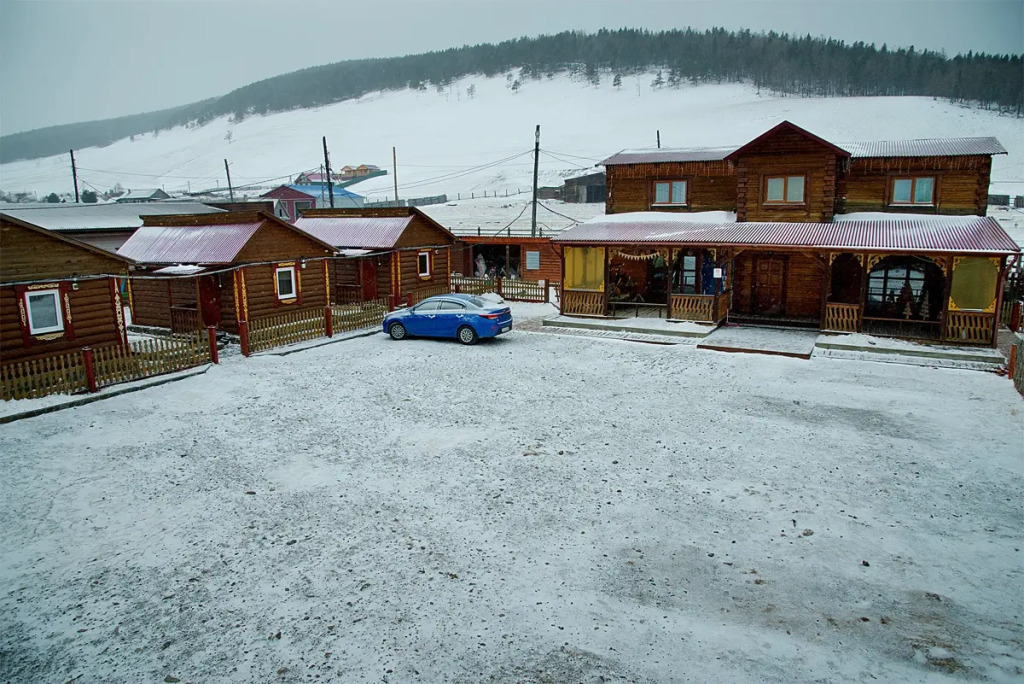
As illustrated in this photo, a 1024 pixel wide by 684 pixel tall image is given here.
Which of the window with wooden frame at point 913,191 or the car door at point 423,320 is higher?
the window with wooden frame at point 913,191

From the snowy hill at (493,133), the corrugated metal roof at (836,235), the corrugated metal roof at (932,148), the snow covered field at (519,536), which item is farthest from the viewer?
the snowy hill at (493,133)

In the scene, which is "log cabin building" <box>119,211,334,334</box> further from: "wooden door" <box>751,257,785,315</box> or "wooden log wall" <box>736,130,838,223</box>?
"wooden door" <box>751,257,785,315</box>

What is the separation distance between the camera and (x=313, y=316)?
24.3m

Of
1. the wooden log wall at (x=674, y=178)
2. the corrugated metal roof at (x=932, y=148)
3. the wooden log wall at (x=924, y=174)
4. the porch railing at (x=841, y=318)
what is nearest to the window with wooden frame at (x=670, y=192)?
the wooden log wall at (x=674, y=178)

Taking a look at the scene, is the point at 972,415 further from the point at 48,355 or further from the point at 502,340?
the point at 48,355

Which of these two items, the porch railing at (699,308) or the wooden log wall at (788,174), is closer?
the wooden log wall at (788,174)

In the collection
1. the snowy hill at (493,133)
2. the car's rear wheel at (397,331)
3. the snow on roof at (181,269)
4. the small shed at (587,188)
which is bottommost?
the car's rear wheel at (397,331)

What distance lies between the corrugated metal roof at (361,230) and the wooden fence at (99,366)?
11.2 metres

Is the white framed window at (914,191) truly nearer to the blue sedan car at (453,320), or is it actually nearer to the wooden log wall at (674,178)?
the wooden log wall at (674,178)

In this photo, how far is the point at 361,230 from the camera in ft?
102

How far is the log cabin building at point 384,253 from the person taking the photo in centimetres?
2997

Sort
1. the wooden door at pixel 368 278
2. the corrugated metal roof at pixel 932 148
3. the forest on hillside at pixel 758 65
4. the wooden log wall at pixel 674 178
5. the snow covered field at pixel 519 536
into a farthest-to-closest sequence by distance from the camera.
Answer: the forest on hillside at pixel 758 65 < the wooden door at pixel 368 278 < the wooden log wall at pixel 674 178 < the corrugated metal roof at pixel 932 148 < the snow covered field at pixel 519 536

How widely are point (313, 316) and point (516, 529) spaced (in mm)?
16751

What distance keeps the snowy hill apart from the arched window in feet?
173
